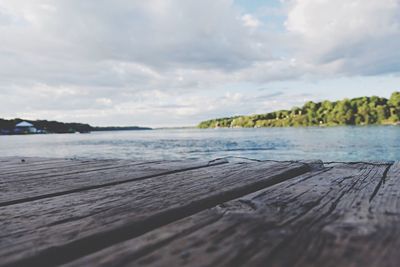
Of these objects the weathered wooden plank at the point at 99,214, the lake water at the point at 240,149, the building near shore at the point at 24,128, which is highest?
the building near shore at the point at 24,128

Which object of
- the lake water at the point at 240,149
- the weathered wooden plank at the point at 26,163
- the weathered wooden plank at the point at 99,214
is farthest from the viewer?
the lake water at the point at 240,149

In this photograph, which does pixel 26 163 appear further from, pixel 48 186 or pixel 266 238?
pixel 266 238

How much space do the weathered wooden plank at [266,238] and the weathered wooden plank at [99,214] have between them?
0.41ft

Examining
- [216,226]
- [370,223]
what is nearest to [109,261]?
[216,226]

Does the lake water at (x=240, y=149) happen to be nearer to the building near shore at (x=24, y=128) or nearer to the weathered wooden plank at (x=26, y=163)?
the weathered wooden plank at (x=26, y=163)

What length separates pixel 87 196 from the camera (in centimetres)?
A: 164

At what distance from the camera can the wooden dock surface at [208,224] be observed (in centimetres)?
79

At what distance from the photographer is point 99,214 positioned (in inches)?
49.1

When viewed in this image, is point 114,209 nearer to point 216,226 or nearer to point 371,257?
point 216,226

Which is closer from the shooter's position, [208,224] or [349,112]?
[208,224]

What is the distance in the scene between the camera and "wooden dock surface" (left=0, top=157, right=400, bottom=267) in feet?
2.59

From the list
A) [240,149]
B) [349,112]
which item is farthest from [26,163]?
[349,112]

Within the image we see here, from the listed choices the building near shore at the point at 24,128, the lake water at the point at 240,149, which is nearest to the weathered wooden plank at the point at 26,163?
the lake water at the point at 240,149

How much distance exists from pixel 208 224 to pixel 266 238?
0.21 m
